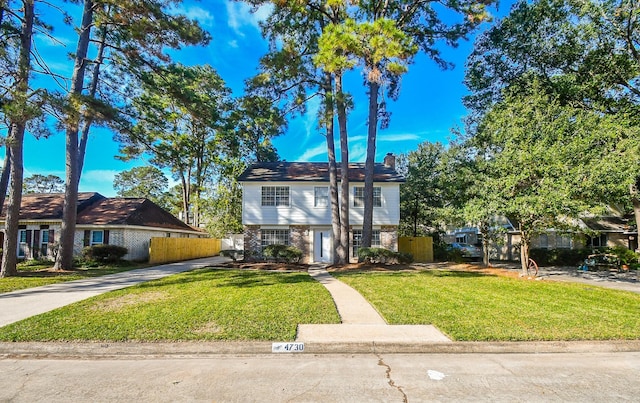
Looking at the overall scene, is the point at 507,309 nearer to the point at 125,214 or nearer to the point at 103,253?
the point at 103,253

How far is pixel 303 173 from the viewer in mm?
21672

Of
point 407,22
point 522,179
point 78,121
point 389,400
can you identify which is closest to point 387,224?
point 522,179

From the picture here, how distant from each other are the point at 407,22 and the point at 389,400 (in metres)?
18.7

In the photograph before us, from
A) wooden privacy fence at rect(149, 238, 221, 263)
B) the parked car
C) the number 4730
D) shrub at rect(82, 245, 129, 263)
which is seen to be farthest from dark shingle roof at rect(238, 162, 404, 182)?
the number 4730

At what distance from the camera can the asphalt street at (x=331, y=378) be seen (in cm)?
360

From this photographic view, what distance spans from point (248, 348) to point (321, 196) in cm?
1575

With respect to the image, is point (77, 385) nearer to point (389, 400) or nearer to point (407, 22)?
point (389, 400)

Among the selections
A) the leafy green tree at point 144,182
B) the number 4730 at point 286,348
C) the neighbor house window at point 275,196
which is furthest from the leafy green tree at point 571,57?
the leafy green tree at point 144,182

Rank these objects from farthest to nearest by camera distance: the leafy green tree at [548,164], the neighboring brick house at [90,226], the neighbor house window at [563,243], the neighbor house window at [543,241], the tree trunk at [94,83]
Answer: the neighbor house window at [543,241] → the neighbor house window at [563,243] → the neighboring brick house at [90,226] → the tree trunk at [94,83] → the leafy green tree at [548,164]

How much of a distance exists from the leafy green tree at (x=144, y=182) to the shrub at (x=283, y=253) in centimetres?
3934

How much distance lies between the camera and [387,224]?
20.2 m

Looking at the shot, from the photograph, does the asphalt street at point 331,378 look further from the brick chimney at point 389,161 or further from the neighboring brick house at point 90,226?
the brick chimney at point 389,161

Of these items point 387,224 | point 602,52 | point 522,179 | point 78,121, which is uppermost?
point 602,52

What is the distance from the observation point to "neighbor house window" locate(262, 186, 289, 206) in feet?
67.0
